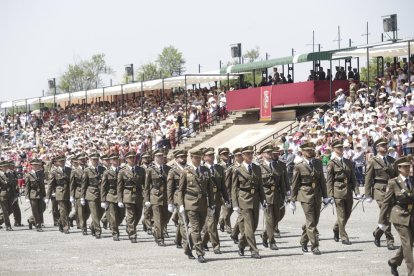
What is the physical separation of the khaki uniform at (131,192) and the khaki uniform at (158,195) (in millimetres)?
395

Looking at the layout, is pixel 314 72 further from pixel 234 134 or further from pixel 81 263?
pixel 81 263

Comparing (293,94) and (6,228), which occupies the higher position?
(293,94)

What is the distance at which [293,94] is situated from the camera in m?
44.2

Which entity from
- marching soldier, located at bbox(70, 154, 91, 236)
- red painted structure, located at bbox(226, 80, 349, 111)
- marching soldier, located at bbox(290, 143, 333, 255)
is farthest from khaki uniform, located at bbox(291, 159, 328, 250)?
red painted structure, located at bbox(226, 80, 349, 111)

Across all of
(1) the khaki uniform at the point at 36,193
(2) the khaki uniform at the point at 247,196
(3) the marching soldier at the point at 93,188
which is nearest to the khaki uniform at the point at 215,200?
(2) the khaki uniform at the point at 247,196

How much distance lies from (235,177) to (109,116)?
145 feet

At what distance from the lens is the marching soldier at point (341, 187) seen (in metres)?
19.2

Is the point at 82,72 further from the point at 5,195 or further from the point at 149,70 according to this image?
the point at 5,195

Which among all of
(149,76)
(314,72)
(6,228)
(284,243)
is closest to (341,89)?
(314,72)

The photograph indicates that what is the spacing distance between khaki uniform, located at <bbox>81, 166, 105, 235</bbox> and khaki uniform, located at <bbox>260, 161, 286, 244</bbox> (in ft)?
16.9

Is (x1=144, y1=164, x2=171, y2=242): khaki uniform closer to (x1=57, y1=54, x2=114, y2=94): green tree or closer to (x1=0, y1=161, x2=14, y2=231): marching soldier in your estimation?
(x1=0, y1=161, x2=14, y2=231): marching soldier

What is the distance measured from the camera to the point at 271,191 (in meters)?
19.7

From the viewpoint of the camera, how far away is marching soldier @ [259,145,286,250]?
62.9 ft

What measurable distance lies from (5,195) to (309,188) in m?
11.6
